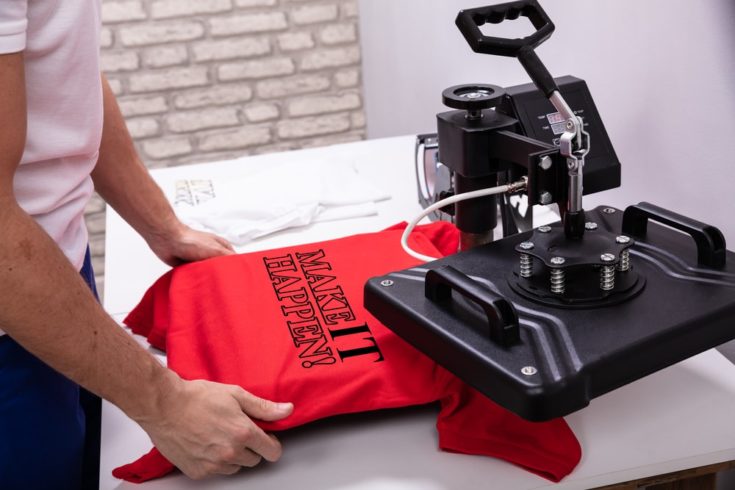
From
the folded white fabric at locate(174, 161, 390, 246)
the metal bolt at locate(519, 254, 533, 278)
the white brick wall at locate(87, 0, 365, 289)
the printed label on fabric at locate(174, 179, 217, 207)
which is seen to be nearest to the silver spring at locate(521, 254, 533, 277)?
the metal bolt at locate(519, 254, 533, 278)

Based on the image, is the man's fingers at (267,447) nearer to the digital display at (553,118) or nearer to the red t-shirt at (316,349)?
the red t-shirt at (316,349)

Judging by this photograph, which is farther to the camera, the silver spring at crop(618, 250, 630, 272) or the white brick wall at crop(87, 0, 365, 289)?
the white brick wall at crop(87, 0, 365, 289)

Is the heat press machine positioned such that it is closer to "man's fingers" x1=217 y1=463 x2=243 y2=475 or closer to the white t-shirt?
"man's fingers" x1=217 y1=463 x2=243 y2=475

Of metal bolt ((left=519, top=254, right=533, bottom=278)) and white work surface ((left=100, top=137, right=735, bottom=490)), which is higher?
metal bolt ((left=519, top=254, right=533, bottom=278))

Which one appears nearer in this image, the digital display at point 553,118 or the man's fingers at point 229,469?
the man's fingers at point 229,469

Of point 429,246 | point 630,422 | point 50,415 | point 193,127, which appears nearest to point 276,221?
point 429,246

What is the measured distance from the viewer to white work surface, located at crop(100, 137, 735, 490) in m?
0.80

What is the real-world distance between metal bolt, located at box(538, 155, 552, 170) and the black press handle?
6 centimetres

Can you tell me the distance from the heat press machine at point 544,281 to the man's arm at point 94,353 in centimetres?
19

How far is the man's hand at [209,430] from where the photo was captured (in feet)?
2.61

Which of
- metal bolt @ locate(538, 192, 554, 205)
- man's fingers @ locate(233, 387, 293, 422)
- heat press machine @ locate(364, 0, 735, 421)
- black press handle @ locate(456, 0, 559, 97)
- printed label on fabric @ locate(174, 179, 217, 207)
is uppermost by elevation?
black press handle @ locate(456, 0, 559, 97)

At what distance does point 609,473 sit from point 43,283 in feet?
1.81

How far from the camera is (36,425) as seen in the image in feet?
2.77

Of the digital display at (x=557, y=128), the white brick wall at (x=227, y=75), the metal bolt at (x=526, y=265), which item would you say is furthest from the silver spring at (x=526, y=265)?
the white brick wall at (x=227, y=75)
